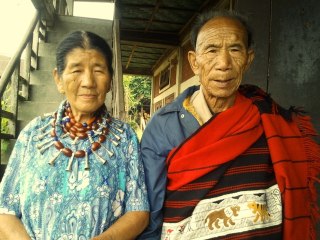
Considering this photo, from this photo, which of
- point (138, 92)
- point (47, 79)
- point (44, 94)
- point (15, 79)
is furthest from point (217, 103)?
point (138, 92)

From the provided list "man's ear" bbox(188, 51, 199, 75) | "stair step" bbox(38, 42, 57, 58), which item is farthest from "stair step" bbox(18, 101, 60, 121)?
"man's ear" bbox(188, 51, 199, 75)

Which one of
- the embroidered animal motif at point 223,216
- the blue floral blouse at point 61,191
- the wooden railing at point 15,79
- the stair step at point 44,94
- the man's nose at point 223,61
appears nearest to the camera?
the blue floral blouse at point 61,191

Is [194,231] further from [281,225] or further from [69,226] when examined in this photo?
[69,226]

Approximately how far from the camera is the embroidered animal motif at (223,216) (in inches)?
58.7

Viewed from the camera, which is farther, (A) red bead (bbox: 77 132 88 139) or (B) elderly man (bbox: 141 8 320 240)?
(B) elderly man (bbox: 141 8 320 240)

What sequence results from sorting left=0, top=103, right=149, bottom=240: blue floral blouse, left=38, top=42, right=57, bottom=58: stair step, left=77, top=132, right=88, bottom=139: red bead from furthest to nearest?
left=38, top=42, right=57, bottom=58: stair step, left=77, top=132, right=88, bottom=139: red bead, left=0, top=103, right=149, bottom=240: blue floral blouse

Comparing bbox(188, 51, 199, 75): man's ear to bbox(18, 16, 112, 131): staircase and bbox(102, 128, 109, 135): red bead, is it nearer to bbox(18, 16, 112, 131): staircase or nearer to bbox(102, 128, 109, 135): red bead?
bbox(102, 128, 109, 135): red bead

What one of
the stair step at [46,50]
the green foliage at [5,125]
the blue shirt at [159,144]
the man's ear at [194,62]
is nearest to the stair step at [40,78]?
the stair step at [46,50]

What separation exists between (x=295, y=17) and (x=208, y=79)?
5.00 feet

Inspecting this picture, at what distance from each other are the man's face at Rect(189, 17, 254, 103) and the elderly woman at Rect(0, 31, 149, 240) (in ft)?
1.78

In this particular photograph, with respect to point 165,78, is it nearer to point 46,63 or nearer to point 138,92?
point 46,63

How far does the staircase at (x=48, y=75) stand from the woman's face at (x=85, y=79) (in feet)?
10.1

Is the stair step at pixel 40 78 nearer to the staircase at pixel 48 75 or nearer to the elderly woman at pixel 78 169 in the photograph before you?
the staircase at pixel 48 75

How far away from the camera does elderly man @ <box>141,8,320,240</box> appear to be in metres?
1.50
